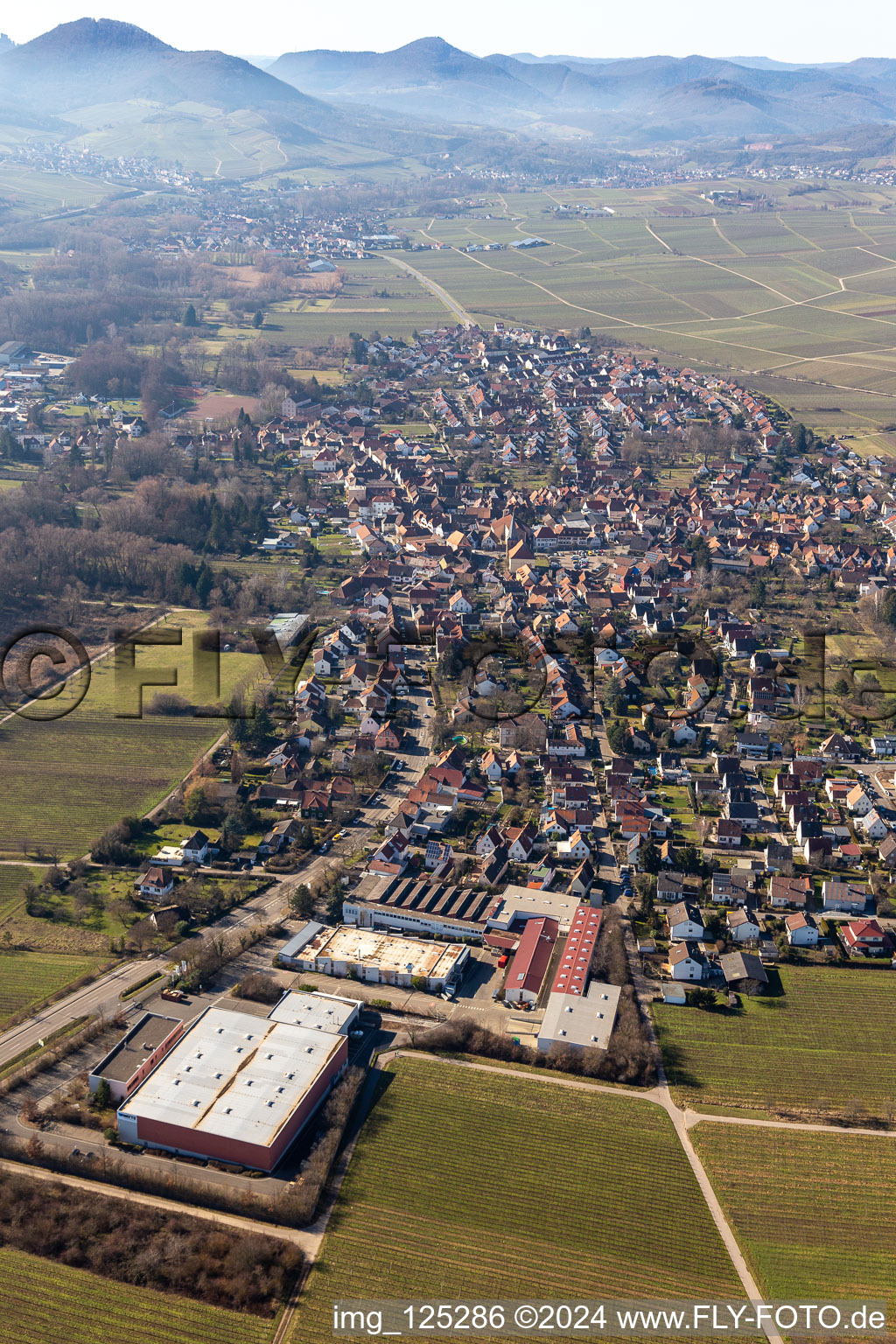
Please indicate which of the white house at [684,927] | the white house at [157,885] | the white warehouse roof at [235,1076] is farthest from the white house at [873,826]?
the white house at [157,885]

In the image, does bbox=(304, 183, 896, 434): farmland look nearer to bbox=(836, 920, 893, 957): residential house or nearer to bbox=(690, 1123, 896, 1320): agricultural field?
bbox=(836, 920, 893, 957): residential house

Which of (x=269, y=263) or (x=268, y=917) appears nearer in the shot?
(x=268, y=917)

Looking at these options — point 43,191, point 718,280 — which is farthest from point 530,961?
point 43,191

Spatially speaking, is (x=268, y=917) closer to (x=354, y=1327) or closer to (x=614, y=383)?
(x=354, y=1327)

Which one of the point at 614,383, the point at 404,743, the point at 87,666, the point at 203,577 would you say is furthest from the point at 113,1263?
the point at 614,383

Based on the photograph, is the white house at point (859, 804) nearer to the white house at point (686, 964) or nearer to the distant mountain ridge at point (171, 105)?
the white house at point (686, 964)
